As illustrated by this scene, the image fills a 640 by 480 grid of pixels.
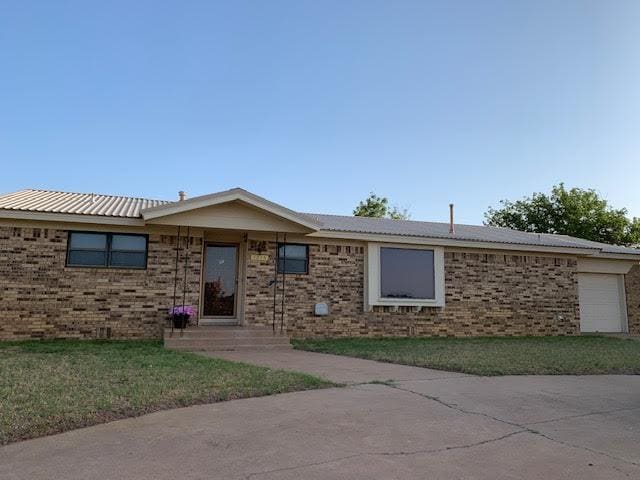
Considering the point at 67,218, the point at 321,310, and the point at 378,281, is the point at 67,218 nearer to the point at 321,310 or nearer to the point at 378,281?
the point at 321,310

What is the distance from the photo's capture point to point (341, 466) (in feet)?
11.4

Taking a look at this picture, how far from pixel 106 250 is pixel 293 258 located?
4.55 meters

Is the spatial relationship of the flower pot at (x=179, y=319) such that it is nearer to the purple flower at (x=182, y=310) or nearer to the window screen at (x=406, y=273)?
the purple flower at (x=182, y=310)

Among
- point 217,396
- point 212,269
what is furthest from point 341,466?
point 212,269

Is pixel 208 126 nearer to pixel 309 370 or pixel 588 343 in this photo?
pixel 309 370

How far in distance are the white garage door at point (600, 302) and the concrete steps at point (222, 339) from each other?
11.2 m

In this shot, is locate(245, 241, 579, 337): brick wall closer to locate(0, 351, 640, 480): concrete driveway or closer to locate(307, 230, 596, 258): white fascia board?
locate(307, 230, 596, 258): white fascia board

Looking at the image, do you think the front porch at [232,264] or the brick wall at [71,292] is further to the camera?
the front porch at [232,264]

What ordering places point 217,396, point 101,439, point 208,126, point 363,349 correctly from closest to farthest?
point 101,439
point 217,396
point 363,349
point 208,126

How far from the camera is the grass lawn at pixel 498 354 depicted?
26.5 ft

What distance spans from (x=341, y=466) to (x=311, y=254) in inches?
383

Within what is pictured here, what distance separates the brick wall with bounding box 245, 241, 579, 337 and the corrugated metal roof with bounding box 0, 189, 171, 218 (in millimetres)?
3435

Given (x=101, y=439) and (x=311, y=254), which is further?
(x=311, y=254)

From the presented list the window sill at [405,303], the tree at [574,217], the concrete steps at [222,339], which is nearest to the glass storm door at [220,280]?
the concrete steps at [222,339]
